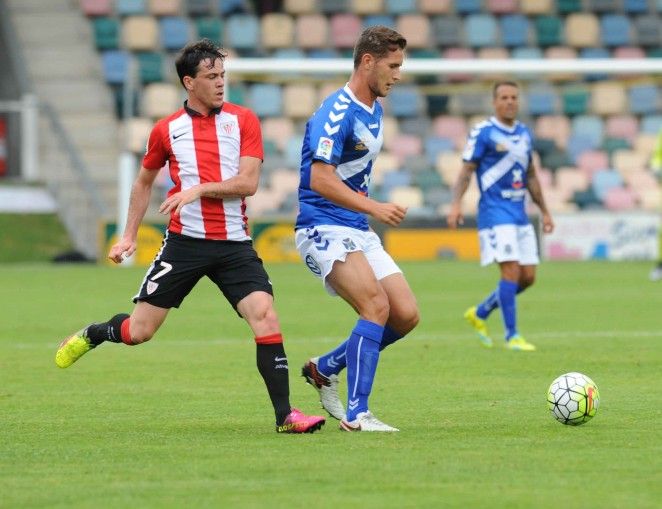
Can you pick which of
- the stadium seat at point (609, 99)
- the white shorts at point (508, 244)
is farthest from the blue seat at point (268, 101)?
the white shorts at point (508, 244)

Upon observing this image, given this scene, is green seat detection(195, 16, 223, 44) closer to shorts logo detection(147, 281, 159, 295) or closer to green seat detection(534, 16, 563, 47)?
green seat detection(534, 16, 563, 47)

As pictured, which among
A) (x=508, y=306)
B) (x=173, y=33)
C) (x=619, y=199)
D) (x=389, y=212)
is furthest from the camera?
(x=173, y=33)

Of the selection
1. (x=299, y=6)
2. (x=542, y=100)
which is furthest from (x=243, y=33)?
(x=542, y=100)

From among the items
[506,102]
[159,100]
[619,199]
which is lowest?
[619,199]

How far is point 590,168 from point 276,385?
2191cm

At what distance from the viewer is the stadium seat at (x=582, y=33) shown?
3123 centimetres

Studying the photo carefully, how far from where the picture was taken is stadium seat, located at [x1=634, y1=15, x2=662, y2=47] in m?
31.2

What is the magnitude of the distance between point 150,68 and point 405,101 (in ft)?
16.2

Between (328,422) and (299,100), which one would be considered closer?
(328,422)

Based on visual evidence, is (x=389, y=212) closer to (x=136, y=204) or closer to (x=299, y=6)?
(x=136, y=204)

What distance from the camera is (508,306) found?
12039 mm

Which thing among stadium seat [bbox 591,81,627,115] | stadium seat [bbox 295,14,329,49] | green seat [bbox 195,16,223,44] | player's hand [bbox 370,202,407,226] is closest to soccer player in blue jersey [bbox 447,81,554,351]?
player's hand [bbox 370,202,407,226]

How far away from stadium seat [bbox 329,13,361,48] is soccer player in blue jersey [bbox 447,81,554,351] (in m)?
18.3

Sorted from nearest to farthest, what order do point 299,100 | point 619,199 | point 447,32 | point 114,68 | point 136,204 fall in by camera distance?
point 136,204 → point 619,199 → point 299,100 → point 114,68 → point 447,32
